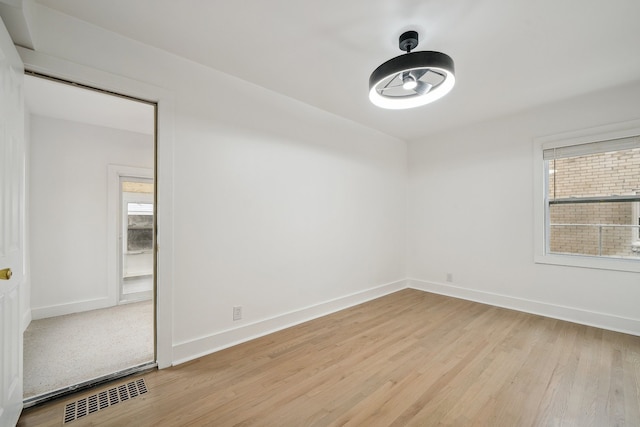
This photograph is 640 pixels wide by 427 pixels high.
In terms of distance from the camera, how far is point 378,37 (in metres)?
2.16

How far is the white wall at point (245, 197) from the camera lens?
91.8 inches

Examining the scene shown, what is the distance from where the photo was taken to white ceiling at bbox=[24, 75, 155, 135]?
9.52 feet

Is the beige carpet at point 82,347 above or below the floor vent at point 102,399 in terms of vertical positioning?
below

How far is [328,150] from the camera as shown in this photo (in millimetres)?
3697

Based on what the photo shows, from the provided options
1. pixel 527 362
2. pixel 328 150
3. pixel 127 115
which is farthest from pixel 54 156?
pixel 527 362

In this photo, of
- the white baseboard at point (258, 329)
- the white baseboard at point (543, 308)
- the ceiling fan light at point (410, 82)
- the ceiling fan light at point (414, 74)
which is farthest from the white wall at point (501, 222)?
the ceiling fan light at point (410, 82)

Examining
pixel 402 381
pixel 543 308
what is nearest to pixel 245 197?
pixel 402 381

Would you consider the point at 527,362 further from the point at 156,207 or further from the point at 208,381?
the point at 156,207

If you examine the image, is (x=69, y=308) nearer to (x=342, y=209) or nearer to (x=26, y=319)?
(x=26, y=319)

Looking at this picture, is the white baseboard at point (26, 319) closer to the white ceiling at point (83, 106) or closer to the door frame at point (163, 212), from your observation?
the door frame at point (163, 212)

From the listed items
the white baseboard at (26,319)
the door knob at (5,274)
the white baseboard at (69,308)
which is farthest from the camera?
the white baseboard at (69,308)

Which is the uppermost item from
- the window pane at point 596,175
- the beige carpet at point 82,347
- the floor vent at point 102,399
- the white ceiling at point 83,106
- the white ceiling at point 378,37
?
the white ceiling at point 378,37

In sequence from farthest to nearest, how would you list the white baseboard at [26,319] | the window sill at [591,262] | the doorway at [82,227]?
the white baseboard at [26,319]
the window sill at [591,262]
the doorway at [82,227]

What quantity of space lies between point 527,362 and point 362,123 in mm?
3389
